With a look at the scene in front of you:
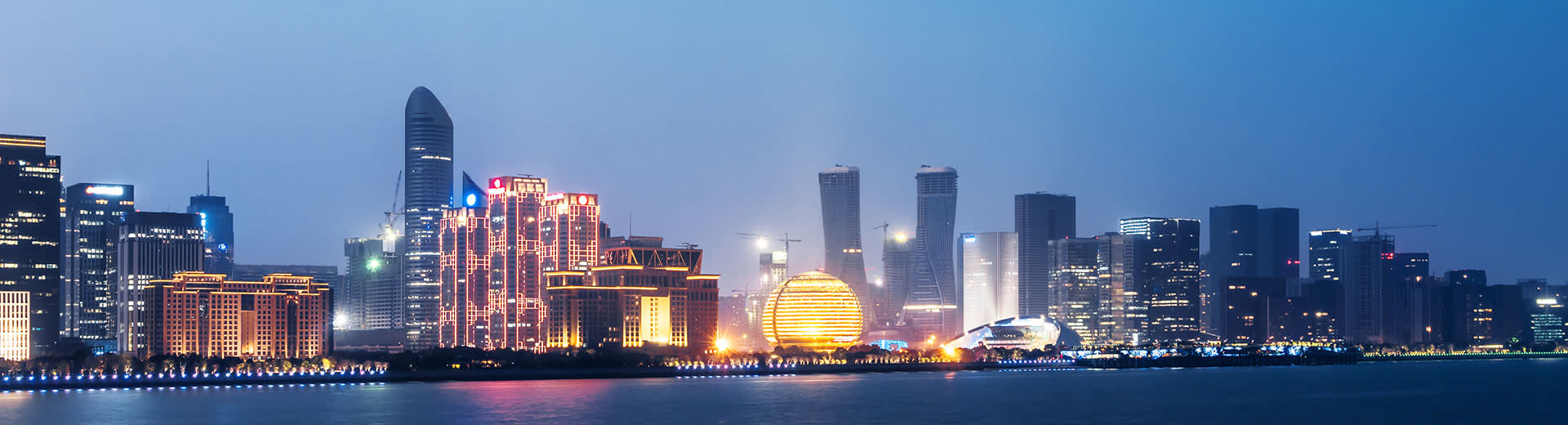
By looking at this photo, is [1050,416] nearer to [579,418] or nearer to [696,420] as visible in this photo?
[696,420]

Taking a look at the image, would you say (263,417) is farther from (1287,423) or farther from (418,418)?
(1287,423)

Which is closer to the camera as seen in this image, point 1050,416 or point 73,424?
point 73,424

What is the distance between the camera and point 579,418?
19175 centimetres

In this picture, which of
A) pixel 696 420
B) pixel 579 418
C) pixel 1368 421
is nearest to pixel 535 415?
pixel 579 418

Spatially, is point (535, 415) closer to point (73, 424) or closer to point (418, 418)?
point (418, 418)

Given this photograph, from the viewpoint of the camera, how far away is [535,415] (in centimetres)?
19575

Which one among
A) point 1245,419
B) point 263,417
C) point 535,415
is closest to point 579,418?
point 535,415

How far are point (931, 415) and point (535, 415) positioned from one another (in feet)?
143

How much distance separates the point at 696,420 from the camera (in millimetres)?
189000

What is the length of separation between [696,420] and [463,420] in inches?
968

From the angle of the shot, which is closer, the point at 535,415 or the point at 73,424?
the point at 73,424

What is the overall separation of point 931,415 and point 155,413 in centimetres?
8663

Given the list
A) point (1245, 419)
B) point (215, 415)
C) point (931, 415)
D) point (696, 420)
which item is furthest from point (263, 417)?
point (1245, 419)

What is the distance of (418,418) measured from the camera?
191875 millimetres
